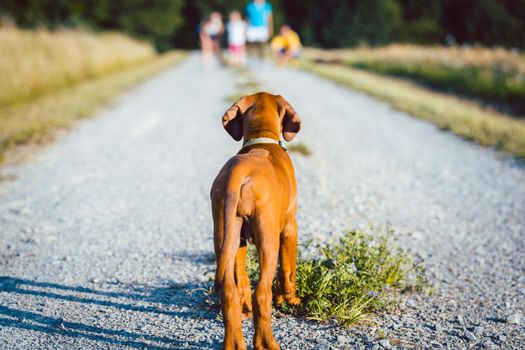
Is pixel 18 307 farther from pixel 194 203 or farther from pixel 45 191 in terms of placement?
pixel 45 191

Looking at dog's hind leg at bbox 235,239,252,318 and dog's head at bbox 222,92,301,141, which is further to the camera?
dog's head at bbox 222,92,301,141

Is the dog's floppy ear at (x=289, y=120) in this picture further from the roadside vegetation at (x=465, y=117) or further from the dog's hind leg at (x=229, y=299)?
the roadside vegetation at (x=465, y=117)

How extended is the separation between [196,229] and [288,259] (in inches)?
67.8

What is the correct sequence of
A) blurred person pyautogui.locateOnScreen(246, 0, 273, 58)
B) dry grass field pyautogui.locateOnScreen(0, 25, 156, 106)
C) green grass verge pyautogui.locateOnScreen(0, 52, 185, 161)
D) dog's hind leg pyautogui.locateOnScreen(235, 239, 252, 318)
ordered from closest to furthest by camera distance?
dog's hind leg pyautogui.locateOnScreen(235, 239, 252, 318) < green grass verge pyautogui.locateOnScreen(0, 52, 185, 161) < dry grass field pyautogui.locateOnScreen(0, 25, 156, 106) < blurred person pyautogui.locateOnScreen(246, 0, 273, 58)

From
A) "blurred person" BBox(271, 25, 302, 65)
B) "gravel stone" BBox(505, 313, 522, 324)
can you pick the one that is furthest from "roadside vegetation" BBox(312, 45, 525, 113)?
"gravel stone" BBox(505, 313, 522, 324)

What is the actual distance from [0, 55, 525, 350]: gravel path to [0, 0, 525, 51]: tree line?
1850 centimetres

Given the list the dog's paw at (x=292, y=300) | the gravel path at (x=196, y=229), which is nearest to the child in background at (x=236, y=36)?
the gravel path at (x=196, y=229)

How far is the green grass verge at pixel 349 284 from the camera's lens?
108 inches

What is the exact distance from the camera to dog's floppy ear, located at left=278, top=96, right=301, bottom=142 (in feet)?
9.40

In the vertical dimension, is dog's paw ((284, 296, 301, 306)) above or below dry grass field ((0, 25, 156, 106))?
below

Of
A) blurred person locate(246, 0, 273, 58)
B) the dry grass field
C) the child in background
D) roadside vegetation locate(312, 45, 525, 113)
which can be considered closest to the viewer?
the dry grass field

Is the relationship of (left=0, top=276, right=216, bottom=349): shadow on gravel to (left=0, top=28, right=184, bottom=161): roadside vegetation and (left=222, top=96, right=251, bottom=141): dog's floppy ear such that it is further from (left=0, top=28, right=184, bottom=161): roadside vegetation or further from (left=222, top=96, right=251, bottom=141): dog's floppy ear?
(left=0, top=28, right=184, bottom=161): roadside vegetation

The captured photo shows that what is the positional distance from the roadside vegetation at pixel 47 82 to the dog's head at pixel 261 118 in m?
4.79

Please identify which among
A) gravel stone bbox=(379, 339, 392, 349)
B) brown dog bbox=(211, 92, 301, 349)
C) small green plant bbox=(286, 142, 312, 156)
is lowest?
gravel stone bbox=(379, 339, 392, 349)
